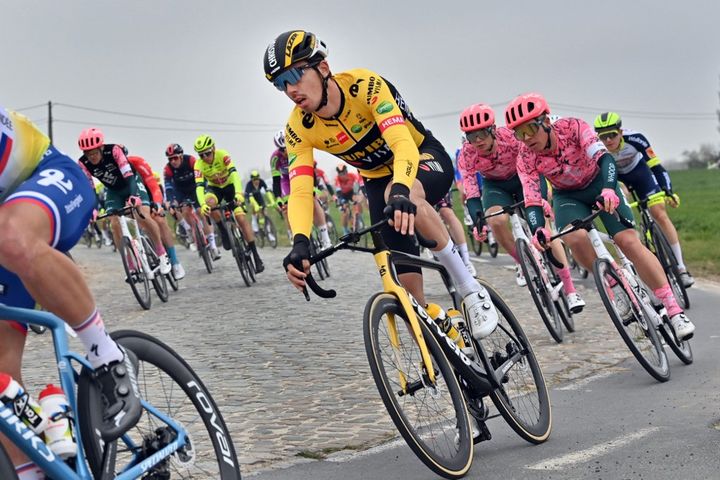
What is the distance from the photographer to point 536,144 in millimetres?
9141

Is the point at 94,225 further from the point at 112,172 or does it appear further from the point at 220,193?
the point at 112,172

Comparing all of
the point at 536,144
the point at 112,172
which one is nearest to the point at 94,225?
the point at 112,172

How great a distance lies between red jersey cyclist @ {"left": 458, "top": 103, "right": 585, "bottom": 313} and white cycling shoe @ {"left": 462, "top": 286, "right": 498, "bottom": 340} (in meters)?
5.24

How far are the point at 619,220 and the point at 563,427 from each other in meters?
2.92

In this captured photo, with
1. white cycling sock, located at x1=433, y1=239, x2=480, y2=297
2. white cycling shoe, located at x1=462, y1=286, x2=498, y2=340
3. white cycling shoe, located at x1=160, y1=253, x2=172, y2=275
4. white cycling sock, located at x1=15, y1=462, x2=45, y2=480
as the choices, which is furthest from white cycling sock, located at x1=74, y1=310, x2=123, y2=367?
white cycling shoe, located at x1=160, y1=253, x2=172, y2=275

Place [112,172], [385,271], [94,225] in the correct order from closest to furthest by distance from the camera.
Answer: [385,271], [112,172], [94,225]

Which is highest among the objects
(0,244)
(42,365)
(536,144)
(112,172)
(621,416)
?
(112,172)

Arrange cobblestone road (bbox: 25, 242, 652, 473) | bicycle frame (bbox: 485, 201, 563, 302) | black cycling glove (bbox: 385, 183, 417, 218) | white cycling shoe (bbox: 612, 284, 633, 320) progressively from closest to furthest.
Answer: black cycling glove (bbox: 385, 183, 417, 218)
cobblestone road (bbox: 25, 242, 652, 473)
white cycling shoe (bbox: 612, 284, 633, 320)
bicycle frame (bbox: 485, 201, 563, 302)

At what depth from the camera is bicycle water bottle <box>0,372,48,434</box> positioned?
144 inches

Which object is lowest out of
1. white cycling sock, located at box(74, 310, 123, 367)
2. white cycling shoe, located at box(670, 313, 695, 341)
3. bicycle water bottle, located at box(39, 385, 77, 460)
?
white cycling shoe, located at box(670, 313, 695, 341)

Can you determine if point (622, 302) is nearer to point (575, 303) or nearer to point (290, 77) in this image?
point (575, 303)

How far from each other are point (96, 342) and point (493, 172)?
875cm

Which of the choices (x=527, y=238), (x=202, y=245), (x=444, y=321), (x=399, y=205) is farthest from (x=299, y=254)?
(x=202, y=245)

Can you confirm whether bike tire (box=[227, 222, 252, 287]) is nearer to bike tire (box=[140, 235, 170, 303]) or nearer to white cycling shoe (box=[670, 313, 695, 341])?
bike tire (box=[140, 235, 170, 303])
